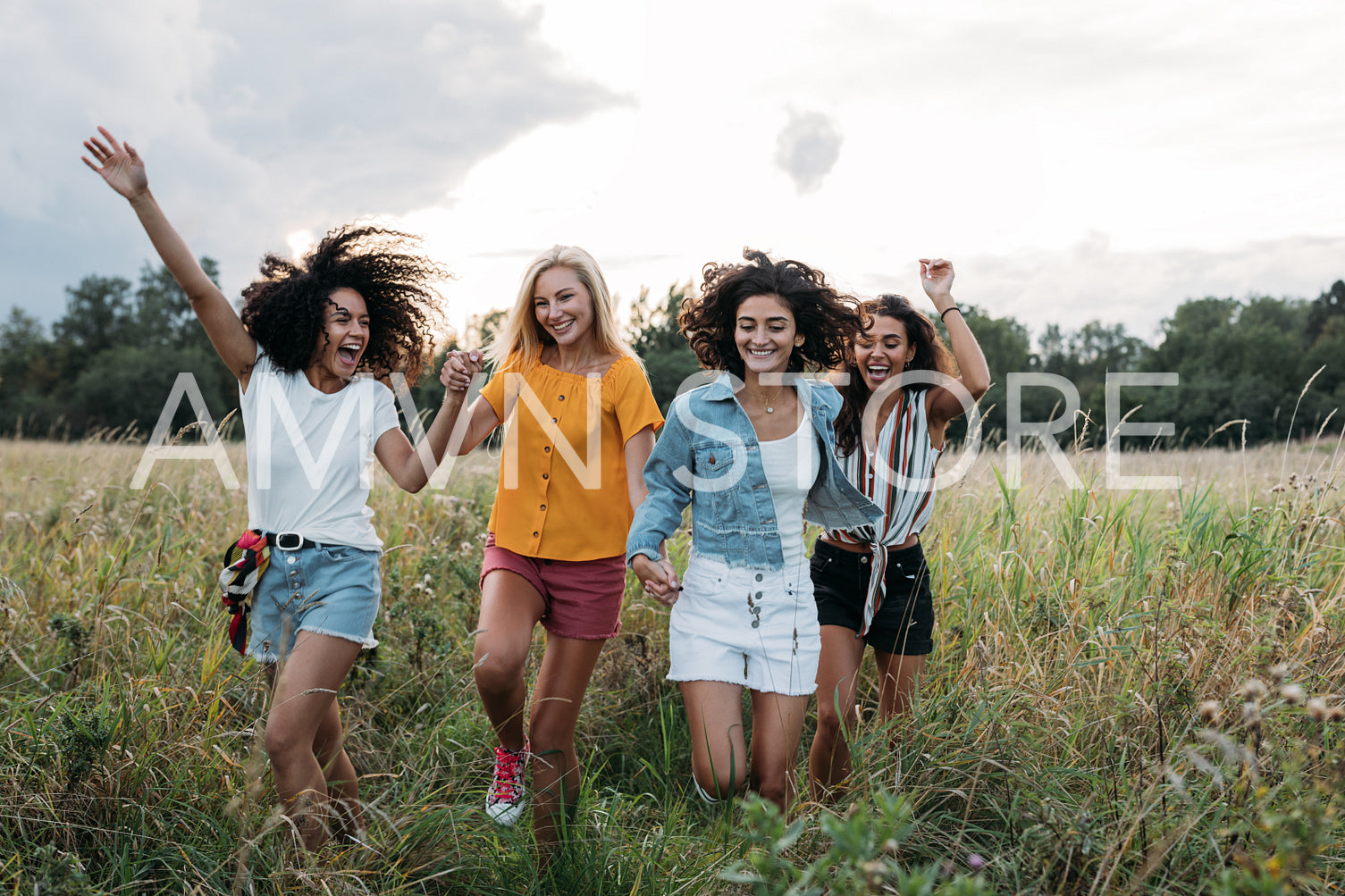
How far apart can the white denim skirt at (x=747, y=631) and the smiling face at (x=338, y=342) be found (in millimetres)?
1482

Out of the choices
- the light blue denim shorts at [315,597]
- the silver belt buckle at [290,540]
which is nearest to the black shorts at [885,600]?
the light blue denim shorts at [315,597]

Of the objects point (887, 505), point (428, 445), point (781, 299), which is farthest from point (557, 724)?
point (781, 299)

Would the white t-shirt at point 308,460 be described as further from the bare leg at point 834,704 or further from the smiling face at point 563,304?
the bare leg at point 834,704

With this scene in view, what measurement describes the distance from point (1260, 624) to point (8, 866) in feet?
14.5

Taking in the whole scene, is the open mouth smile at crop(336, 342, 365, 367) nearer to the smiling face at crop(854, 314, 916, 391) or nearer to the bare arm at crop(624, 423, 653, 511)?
the bare arm at crop(624, 423, 653, 511)

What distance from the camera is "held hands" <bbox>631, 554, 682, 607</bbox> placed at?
2.84 meters

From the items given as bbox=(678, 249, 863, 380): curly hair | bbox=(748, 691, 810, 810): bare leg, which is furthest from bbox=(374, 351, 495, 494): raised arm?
bbox=(748, 691, 810, 810): bare leg

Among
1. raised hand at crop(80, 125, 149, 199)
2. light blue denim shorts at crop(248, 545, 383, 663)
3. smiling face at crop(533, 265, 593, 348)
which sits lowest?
light blue denim shorts at crop(248, 545, 383, 663)

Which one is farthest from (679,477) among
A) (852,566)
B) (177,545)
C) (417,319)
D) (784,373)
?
(177,545)

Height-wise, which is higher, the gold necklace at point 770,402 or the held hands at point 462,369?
the held hands at point 462,369

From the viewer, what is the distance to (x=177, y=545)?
4.52 m

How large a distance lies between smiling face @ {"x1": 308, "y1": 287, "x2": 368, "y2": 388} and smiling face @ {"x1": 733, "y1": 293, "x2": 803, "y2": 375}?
141 centimetres

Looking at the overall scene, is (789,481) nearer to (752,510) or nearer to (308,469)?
(752,510)

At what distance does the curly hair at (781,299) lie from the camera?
3336 mm
